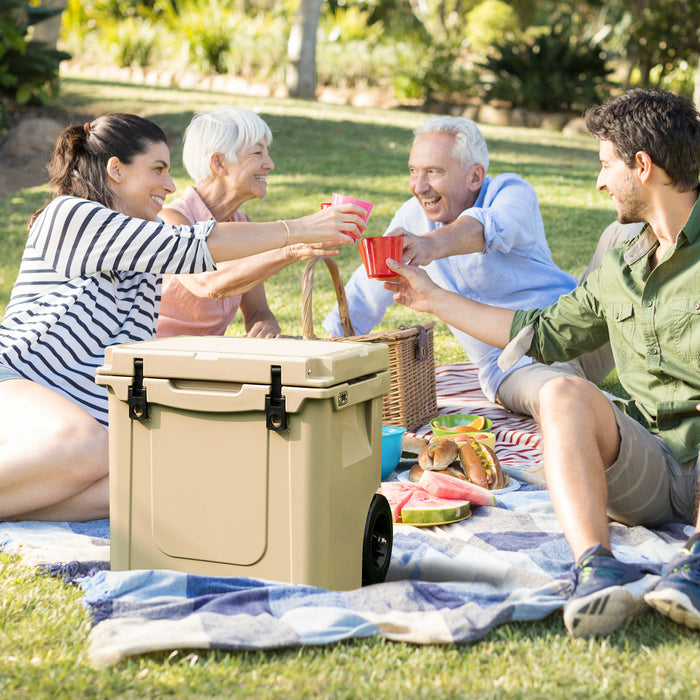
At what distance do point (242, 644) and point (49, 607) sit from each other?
0.61 m

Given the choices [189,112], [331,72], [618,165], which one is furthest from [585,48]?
[618,165]

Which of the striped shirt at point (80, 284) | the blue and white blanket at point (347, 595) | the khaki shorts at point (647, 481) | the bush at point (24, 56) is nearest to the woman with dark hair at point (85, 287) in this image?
the striped shirt at point (80, 284)

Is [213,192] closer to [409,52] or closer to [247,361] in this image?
[247,361]

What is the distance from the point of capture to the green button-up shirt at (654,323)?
2.90 m

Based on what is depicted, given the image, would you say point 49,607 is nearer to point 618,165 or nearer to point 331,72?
point 618,165

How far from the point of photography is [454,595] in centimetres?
257

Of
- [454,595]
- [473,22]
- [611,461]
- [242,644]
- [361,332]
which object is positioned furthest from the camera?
[473,22]

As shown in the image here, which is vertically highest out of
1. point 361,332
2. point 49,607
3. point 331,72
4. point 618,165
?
point 331,72

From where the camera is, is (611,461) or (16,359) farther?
(16,359)

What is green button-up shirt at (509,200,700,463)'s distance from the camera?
2896mm

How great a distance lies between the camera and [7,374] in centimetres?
328

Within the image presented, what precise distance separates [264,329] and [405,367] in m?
0.73

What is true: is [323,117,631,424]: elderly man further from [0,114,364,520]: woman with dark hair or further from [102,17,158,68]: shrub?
[102,17,158,68]: shrub

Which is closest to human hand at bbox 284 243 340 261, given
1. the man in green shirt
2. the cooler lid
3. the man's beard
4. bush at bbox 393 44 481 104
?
the man in green shirt
